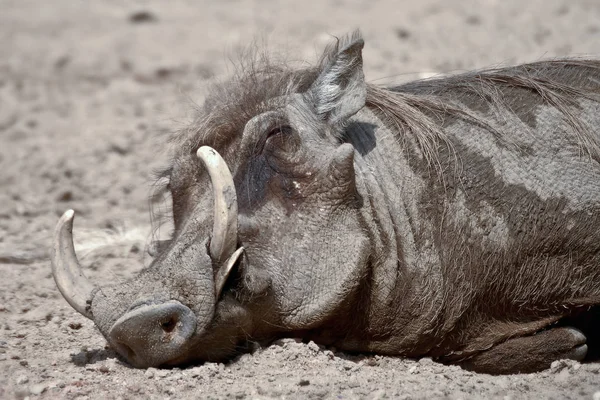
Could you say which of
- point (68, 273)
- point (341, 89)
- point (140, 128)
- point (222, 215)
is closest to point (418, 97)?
point (341, 89)

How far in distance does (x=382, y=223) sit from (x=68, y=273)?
110 cm

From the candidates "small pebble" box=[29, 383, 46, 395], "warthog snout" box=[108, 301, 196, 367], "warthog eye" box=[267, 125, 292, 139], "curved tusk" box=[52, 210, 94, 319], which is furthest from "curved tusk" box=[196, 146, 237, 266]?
"small pebble" box=[29, 383, 46, 395]

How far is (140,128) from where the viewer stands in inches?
268

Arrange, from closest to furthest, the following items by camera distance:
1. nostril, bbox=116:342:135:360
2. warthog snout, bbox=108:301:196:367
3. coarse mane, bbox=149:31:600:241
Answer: warthog snout, bbox=108:301:196:367
nostril, bbox=116:342:135:360
coarse mane, bbox=149:31:600:241

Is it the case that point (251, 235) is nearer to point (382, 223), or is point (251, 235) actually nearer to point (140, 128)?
point (382, 223)

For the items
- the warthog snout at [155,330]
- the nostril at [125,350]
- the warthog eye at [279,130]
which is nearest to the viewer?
the warthog snout at [155,330]

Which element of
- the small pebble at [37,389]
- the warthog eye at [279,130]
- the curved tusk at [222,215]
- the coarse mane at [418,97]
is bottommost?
the small pebble at [37,389]

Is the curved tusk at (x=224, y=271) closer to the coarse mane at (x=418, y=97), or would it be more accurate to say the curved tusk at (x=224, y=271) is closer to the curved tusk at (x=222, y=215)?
the curved tusk at (x=222, y=215)

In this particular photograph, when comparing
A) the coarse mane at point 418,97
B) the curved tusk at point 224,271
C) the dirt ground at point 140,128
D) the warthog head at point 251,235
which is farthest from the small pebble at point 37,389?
the coarse mane at point 418,97

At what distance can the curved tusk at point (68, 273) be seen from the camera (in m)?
3.41

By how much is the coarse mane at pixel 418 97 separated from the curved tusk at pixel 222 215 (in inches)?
16.3

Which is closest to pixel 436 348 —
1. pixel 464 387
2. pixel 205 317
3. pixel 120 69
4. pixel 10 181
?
pixel 464 387

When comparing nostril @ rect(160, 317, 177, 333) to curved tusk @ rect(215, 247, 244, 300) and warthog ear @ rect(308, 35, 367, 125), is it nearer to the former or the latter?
curved tusk @ rect(215, 247, 244, 300)

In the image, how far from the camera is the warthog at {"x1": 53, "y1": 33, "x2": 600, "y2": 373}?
10.9ft
